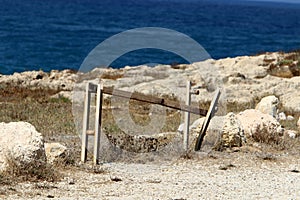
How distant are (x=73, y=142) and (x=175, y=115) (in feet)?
22.6

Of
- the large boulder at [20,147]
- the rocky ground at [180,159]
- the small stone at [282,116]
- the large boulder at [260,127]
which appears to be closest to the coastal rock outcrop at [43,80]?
the rocky ground at [180,159]

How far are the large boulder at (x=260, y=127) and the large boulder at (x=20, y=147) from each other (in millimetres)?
5801

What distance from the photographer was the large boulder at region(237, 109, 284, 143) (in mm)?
15449

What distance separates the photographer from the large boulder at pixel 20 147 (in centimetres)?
1099

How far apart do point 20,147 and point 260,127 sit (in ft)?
21.2

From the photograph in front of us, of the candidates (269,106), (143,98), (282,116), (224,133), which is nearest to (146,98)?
(143,98)

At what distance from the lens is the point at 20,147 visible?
11062 millimetres

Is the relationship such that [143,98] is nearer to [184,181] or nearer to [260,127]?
[184,181]

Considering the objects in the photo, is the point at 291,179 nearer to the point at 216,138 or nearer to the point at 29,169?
the point at 216,138

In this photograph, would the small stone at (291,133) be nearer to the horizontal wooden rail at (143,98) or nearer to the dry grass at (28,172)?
the horizontal wooden rail at (143,98)

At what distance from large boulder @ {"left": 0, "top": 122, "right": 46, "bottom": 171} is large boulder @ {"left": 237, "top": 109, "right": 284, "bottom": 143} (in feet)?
19.0

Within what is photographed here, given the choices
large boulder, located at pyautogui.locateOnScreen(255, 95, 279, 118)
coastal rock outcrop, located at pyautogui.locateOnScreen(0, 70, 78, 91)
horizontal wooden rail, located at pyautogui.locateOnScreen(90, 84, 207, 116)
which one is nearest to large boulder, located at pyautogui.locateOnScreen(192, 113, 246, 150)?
horizontal wooden rail, located at pyautogui.locateOnScreen(90, 84, 207, 116)

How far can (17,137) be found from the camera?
11.2 metres

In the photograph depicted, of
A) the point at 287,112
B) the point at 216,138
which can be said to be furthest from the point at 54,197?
the point at 287,112
